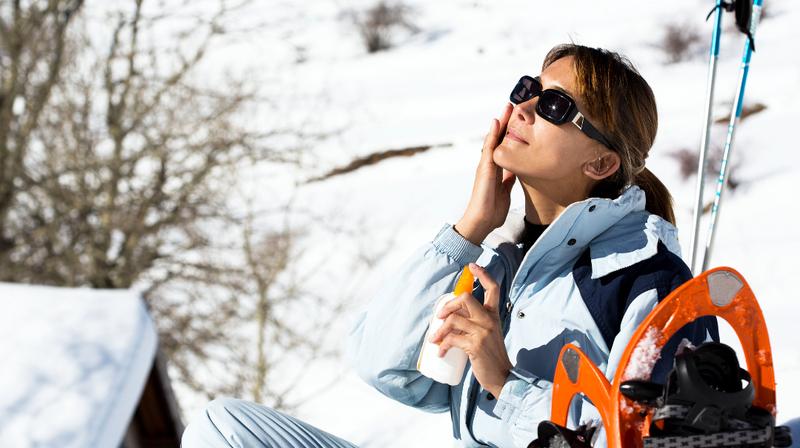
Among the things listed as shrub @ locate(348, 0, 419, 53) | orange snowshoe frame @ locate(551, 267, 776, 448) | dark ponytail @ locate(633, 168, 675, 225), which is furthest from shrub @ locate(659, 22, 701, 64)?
orange snowshoe frame @ locate(551, 267, 776, 448)

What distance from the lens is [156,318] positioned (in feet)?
33.5

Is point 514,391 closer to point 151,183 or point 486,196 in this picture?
point 486,196

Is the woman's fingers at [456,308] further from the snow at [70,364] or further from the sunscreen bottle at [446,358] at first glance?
the snow at [70,364]

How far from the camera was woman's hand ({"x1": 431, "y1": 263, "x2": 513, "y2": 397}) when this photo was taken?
1608 millimetres

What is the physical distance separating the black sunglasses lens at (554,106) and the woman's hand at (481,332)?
1.09 feet

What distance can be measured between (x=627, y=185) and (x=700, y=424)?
72 cm

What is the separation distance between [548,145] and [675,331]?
507mm

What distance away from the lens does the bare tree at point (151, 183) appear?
9625 mm

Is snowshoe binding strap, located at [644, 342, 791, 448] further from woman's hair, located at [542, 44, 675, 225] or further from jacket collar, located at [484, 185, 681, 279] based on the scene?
woman's hair, located at [542, 44, 675, 225]

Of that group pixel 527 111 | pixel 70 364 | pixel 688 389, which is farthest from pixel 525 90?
pixel 70 364

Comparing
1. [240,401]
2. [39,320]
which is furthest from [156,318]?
[240,401]

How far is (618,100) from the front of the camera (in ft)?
5.92

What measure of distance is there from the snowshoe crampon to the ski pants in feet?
1.91

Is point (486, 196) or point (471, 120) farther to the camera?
point (471, 120)
